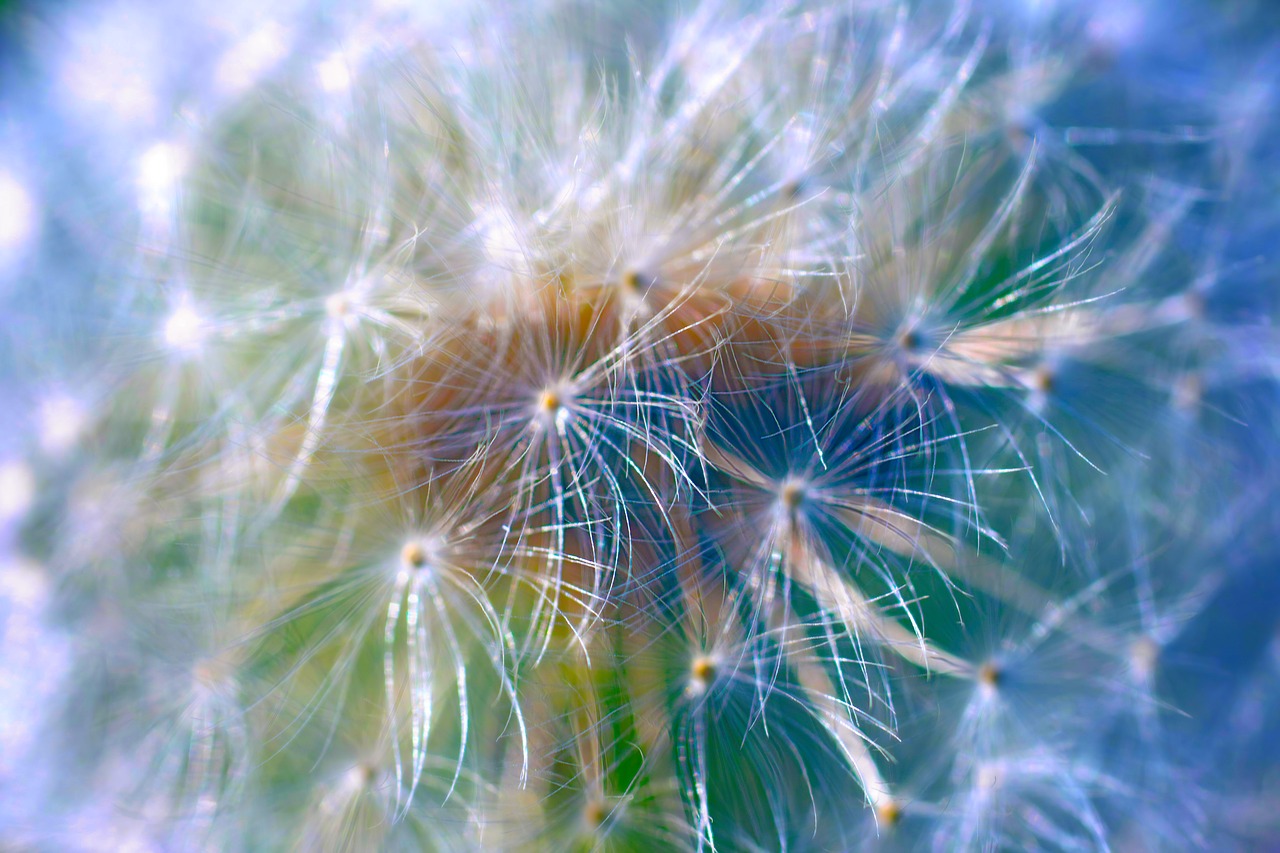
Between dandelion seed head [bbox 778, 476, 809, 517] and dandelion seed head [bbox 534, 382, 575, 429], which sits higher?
dandelion seed head [bbox 534, 382, 575, 429]

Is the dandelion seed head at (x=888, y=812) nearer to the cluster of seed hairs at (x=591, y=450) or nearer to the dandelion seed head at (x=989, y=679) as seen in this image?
the cluster of seed hairs at (x=591, y=450)

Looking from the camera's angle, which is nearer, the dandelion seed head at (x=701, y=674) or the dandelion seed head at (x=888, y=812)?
the dandelion seed head at (x=701, y=674)

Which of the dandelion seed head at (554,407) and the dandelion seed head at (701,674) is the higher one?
the dandelion seed head at (554,407)

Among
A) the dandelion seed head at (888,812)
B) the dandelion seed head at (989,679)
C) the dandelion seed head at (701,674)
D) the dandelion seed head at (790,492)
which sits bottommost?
the dandelion seed head at (888,812)

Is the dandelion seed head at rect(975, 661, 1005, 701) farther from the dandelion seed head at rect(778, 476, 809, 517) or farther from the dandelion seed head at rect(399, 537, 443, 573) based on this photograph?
the dandelion seed head at rect(399, 537, 443, 573)

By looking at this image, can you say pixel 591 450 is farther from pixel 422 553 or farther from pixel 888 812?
pixel 888 812

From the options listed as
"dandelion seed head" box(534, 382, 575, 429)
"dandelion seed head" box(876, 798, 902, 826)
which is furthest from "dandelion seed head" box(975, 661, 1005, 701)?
"dandelion seed head" box(534, 382, 575, 429)

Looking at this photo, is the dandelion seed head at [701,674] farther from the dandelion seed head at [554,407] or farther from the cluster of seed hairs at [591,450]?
the dandelion seed head at [554,407]

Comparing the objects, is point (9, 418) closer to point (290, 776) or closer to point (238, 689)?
point (238, 689)

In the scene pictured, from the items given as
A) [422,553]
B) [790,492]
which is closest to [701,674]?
[790,492]

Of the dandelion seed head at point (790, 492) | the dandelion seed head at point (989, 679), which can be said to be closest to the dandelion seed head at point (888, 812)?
the dandelion seed head at point (989, 679)
